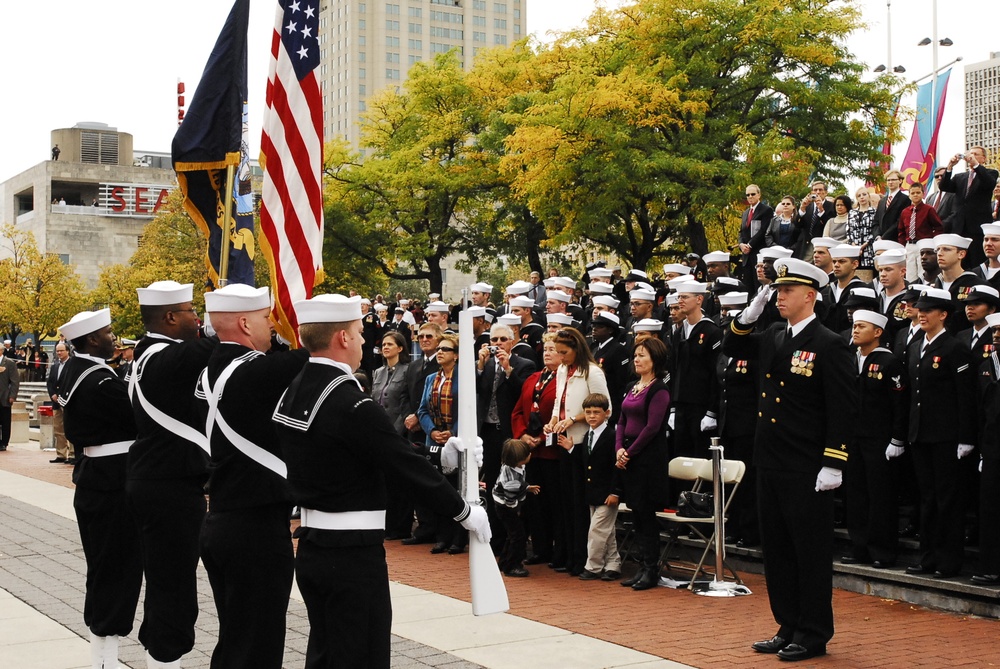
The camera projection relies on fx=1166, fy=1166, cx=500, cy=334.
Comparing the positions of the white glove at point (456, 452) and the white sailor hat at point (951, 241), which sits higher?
the white sailor hat at point (951, 241)

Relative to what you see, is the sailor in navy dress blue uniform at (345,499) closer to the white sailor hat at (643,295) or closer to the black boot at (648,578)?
the black boot at (648,578)

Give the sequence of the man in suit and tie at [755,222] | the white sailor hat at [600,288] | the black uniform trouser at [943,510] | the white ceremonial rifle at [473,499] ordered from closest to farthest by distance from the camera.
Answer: the white ceremonial rifle at [473,499] → the black uniform trouser at [943,510] → the white sailor hat at [600,288] → the man in suit and tie at [755,222]

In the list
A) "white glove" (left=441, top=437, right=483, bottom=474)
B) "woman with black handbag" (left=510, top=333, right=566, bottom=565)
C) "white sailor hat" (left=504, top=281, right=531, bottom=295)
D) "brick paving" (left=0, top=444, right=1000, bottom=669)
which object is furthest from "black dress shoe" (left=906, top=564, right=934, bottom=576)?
"white sailor hat" (left=504, top=281, right=531, bottom=295)

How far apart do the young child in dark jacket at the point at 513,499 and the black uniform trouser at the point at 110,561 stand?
150 inches

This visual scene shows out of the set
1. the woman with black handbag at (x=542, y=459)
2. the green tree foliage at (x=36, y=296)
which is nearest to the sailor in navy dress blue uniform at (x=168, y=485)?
the woman with black handbag at (x=542, y=459)

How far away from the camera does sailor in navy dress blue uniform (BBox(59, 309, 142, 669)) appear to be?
7.00m

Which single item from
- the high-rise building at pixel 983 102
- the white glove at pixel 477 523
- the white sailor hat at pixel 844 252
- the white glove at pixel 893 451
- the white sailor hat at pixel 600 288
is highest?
the high-rise building at pixel 983 102

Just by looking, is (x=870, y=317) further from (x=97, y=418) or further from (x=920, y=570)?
(x=97, y=418)

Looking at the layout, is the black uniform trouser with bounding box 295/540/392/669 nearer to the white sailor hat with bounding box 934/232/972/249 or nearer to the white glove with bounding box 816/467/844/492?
the white glove with bounding box 816/467/844/492

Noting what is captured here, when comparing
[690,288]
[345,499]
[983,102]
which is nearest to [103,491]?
[345,499]

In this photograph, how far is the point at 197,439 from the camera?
6.37 m

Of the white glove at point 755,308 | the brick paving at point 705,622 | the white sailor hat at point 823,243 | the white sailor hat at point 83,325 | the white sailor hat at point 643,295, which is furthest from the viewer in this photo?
the white sailor hat at point 643,295

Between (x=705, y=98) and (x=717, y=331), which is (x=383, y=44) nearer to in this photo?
(x=705, y=98)

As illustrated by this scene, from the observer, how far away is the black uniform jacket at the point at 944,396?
9.06 metres
